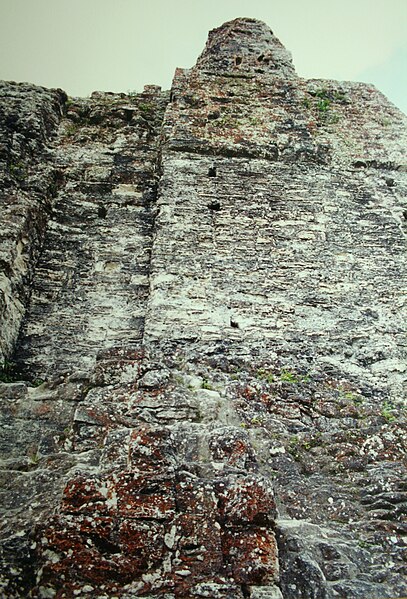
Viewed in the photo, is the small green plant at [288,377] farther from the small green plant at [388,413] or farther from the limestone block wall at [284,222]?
the small green plant at [388,413]

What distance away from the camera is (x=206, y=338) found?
4535mm

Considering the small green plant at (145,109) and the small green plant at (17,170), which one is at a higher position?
the small green plant at (145,109)

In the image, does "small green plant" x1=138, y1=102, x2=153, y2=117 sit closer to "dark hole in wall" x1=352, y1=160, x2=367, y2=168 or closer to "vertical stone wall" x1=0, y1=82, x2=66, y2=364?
"vertical stone wall" x1=0, y1=82, x2=66, y2=364

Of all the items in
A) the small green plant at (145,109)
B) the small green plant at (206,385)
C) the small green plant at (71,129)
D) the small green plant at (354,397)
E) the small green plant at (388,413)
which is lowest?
the small green plant at (388,413)

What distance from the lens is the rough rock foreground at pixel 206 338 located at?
7.70 feet

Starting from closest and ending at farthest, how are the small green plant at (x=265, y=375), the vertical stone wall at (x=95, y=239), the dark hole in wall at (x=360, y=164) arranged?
the small green plant at (x=265, y=375) < the vertical stone wall at (x=95, y=239) < the dark hole in wall at (x=360, y=164)

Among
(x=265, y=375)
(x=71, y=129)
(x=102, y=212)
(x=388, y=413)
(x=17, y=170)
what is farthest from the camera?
(x=71, y=129)

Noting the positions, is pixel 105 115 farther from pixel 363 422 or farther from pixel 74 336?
pixel 363 422

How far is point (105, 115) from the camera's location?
24.9 feet

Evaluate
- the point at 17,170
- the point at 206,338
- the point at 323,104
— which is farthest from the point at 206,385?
the point at 323,104

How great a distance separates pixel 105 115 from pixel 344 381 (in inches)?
233

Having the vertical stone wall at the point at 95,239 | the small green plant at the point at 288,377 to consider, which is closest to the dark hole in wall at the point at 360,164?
the vertical stone wall at the point at 95,239

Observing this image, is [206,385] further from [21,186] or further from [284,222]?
[21,186]

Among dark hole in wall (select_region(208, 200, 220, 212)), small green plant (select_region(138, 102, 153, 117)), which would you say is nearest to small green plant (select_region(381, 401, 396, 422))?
dark hole in wall (select_region(208, 200, 220, 212))
